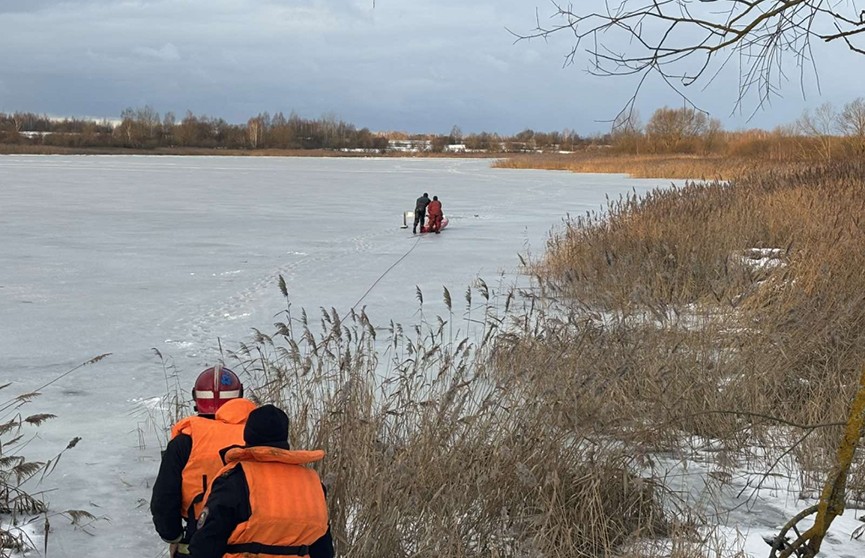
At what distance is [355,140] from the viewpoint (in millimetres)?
118938

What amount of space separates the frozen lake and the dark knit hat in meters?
1.63

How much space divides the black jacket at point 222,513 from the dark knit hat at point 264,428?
106 mm

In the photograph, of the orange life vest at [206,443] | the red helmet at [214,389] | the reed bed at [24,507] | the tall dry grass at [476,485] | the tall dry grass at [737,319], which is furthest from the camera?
the tall dry grass at [737,319]

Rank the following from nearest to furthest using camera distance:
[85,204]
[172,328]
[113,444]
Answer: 1. [113,444]
2. [172,328]
3. [85,204]

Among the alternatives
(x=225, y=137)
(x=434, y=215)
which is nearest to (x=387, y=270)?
(x=434, y=215)

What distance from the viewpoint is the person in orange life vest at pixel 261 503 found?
227 cm

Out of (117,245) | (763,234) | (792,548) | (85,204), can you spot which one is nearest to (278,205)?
(85,204)

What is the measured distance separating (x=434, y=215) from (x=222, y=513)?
14.6 meters

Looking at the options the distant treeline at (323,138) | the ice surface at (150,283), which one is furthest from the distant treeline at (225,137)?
the ice surface at (150,283)

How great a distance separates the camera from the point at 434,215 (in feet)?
54.9

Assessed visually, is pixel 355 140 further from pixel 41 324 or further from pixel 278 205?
pixel 41 324

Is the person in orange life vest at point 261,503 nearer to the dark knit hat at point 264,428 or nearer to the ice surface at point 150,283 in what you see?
the dark knit hat at point 264,428

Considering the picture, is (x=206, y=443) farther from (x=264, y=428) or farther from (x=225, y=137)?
(x=225, y=137)

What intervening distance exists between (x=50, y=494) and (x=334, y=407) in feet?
4.64
